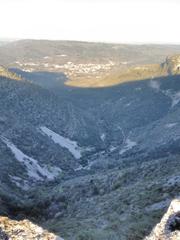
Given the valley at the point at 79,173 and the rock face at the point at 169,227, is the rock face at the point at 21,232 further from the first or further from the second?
the valley at the point at 79,173

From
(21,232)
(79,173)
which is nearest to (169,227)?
(21,232)

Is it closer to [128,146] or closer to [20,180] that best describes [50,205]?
[20,180]

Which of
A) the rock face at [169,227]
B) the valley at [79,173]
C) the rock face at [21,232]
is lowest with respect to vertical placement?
the rock face at [169,227]

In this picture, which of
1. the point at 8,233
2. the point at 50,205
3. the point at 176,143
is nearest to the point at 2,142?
the point at 176,143

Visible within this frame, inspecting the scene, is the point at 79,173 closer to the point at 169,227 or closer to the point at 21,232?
the point at 21,232

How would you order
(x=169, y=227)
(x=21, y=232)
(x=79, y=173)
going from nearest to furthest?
1. (x=169, y=227)
2. (x=21, y=232)
3. (x=79, y=173)

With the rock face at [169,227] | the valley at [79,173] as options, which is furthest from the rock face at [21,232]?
the valley at [79,173]

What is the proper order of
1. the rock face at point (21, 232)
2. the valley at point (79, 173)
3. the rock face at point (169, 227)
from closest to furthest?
the rock face at point (169, 227) → the rock face at point (21, 232) → the valley at point (79, 173)
